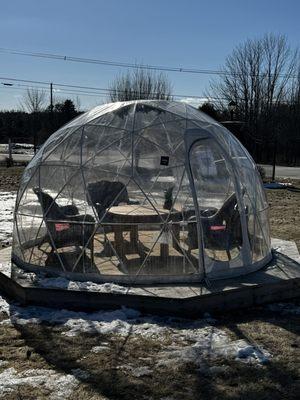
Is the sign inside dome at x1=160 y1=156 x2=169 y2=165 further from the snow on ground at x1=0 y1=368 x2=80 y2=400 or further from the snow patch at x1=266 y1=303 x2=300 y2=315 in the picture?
the snow on ground at x1=0 y1=368 x2=80 y2=400

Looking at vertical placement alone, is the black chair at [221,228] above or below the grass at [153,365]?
above

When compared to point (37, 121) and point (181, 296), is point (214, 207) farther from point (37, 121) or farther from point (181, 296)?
point (37, 121)

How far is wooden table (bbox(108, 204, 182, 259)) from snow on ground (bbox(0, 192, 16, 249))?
160 inches

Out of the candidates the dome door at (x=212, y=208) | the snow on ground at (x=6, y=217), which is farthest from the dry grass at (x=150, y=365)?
the snow on ground at (x=6, y=217)

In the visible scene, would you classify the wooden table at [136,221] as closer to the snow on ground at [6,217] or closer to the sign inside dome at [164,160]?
the sign inside dome at [164,160]

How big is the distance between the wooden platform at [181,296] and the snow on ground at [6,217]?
3.76 m

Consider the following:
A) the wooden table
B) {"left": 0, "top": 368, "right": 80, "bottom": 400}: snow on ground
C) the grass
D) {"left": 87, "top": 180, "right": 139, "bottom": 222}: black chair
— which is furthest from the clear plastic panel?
{"left": 0, "top": 368, "right": 80, "bottom": 400}: snow on ground

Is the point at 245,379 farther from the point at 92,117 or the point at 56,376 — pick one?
the point at 92,117

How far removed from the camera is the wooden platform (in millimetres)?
6773

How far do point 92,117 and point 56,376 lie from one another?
476cm

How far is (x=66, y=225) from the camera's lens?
25.9 ft

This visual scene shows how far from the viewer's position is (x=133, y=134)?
8.16m

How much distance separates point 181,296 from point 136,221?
1.36 metres

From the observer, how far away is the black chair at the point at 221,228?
759 cm
